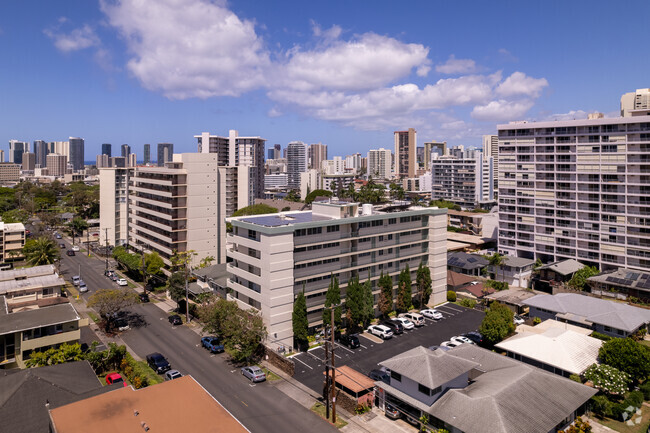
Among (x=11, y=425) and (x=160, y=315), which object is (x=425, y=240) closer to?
(x=160, y=315)

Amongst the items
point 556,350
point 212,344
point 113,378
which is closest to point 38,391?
point 113,378

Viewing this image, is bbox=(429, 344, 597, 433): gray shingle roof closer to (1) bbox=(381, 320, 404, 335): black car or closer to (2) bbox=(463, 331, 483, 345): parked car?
(2) bbox=(463, 331, 483, 345): parked car

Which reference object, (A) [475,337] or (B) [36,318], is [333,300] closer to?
(A) [475,337]

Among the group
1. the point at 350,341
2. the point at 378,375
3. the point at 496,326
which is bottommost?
the point at 378,375

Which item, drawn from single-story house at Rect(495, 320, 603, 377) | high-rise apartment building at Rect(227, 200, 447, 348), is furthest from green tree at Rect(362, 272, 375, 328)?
single-story house at Rect(495, 320, 603, 377)

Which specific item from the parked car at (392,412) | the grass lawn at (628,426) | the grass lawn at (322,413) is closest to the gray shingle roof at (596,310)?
the grass lawn at (628,426)

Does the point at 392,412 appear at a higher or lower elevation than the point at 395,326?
lower

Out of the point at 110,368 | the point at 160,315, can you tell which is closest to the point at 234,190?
the point at 160,315
